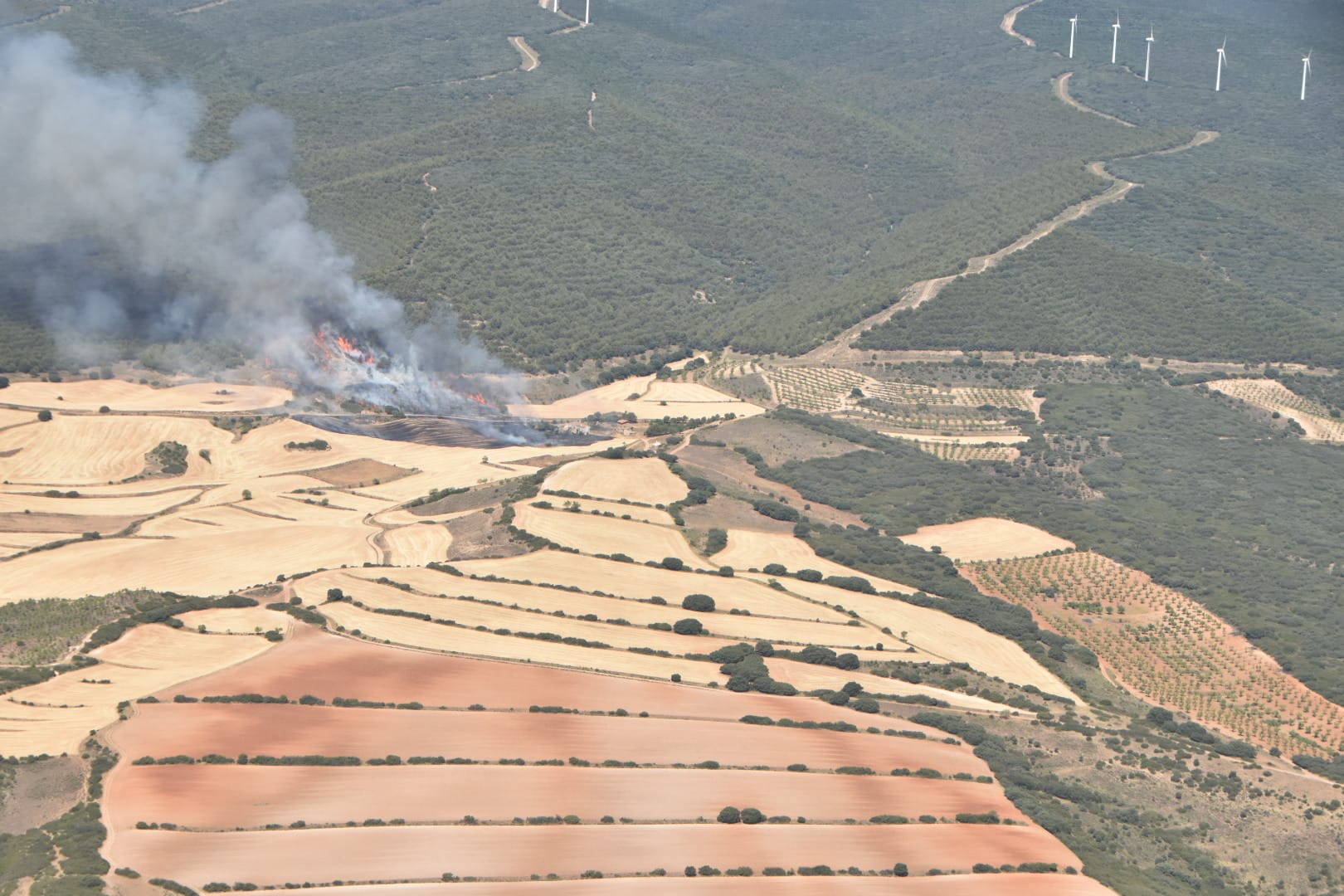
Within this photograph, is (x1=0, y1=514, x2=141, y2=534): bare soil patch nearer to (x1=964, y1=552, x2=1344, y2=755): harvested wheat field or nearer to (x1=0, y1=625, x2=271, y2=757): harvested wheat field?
(x1=0, y1=625, x2=271, y2=757): harvested wheat field

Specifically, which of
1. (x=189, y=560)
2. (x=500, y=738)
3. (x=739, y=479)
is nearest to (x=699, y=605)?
(x=500, y=738)

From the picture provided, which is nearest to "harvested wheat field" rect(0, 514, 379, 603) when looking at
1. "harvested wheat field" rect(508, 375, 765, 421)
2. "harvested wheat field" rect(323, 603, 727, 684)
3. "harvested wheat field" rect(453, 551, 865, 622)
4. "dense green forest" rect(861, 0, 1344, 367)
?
"harvested wheat field" rect(453, 551, 865, 622)

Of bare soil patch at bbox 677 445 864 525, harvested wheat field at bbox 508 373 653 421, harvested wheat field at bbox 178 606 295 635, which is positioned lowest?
harvested wheat field at bbox 508 373 653 421

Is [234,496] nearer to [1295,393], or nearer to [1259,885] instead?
[1259,885]

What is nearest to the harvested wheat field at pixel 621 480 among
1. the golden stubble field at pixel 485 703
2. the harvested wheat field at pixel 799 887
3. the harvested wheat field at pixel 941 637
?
the golden stubble field at pixel 485 703

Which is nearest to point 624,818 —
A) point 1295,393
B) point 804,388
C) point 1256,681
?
point 1256,681

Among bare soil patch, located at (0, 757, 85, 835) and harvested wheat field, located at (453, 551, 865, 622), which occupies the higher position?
bare soil patch, located at (0, 757, 85, 835)
